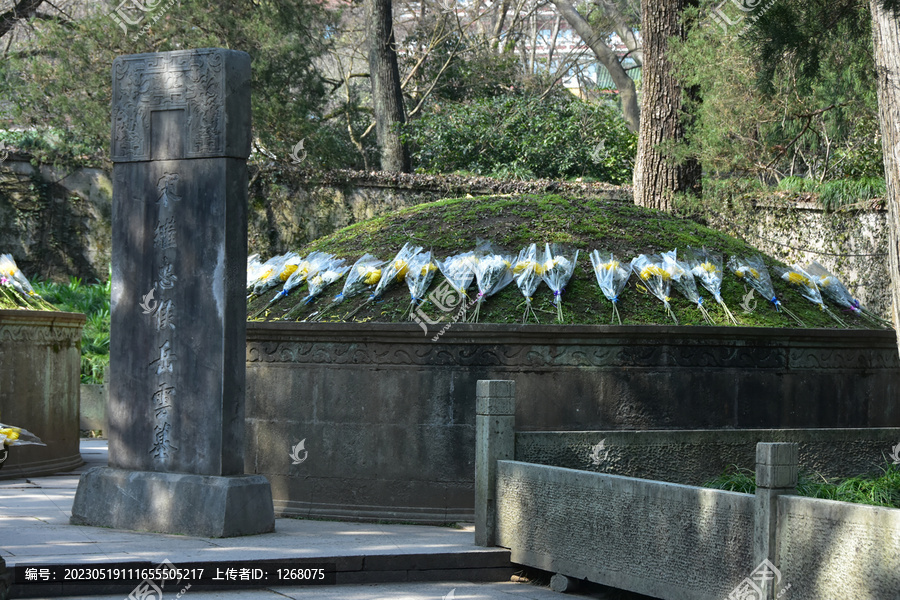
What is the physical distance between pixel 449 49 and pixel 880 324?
15536 mm

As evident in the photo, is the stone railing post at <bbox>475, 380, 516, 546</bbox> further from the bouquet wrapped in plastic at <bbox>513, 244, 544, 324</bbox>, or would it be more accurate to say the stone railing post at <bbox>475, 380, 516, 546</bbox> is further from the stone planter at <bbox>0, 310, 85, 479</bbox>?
the stone planter at <bbox>0, 310, 85, 479</bbox>

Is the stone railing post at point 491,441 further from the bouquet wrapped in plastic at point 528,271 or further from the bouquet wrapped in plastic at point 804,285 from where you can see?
the bouquet wrapped in plastic at point 804,285

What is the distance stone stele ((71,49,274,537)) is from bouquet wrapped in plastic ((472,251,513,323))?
2222 millimetres

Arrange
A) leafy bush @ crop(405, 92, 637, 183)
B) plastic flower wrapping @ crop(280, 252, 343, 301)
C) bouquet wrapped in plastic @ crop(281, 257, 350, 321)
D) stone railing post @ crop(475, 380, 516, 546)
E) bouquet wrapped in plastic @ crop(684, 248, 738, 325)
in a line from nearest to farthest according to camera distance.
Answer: stone railing post @ crop(475, 380, 516, 546), bouquet wrapped in plastic @ crop(684, 248, 738, 325), bouquet wrapped in plastic @ crop(281, 257, 350, 321), plastic flower wrapping @ crop(280, 252, 343, 301), leafy bush @ crop(405, 92, 637, 183)

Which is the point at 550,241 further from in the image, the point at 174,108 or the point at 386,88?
the point at 386,88

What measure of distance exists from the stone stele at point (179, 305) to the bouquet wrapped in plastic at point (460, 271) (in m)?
2.09

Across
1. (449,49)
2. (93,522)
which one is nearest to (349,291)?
(93,522)

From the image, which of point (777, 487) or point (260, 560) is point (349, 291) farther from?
point (777, 487)

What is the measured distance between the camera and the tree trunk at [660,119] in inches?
479

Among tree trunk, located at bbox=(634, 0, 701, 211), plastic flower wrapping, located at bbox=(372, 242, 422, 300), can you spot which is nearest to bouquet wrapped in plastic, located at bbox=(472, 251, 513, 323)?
plastic flower wrapping, located at bbox=(372, 242, 422, 300)

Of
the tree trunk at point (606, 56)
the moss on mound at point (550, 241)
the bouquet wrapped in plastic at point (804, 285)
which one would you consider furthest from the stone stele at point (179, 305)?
the tree trunk at point (606, 56)

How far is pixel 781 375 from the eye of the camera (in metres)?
A: 7.95

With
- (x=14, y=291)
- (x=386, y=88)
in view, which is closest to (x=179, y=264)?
(x=14, y=291)

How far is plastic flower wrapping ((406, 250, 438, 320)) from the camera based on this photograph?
812cm
